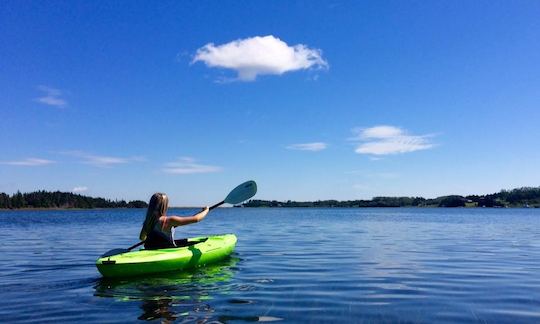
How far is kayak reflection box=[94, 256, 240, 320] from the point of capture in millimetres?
6828

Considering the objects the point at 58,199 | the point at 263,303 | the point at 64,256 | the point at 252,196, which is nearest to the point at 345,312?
the point at 263,303

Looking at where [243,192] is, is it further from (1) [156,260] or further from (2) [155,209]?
(1) [156,260]

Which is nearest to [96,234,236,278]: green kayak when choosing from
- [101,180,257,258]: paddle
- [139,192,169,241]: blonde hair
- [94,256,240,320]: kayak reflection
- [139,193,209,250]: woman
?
[94,256,240,320]: kayak reflection

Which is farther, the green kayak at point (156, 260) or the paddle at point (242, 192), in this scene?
the paddle at point (242, 192)

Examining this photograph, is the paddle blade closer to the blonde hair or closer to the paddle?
the paddle

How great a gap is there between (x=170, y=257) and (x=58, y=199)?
164342 millimetres

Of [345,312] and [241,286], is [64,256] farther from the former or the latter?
[345,312]

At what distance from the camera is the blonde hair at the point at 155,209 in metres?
9.98

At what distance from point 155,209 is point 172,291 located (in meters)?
2.20

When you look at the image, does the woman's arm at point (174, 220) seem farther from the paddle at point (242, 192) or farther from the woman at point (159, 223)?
the paddle at point (242, 192)

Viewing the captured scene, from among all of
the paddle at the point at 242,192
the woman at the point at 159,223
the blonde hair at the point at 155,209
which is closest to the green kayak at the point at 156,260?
the woman at the point at 159,223

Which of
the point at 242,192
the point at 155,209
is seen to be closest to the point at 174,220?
the point at 155,209

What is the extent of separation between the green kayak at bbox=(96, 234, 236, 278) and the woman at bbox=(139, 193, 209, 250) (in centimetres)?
34

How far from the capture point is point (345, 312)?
683 cm
